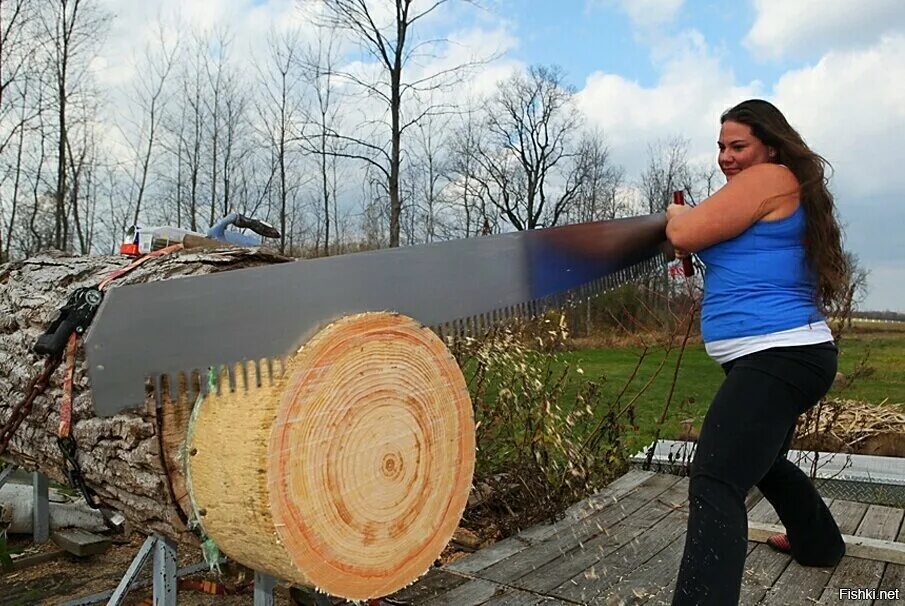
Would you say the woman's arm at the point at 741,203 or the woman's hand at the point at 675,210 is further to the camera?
the woman's hand at the point at 675,210

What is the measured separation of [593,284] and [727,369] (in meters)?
0.63

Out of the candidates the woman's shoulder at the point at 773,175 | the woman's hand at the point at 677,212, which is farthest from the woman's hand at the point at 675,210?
the woman's shoulder at the point at 773,175

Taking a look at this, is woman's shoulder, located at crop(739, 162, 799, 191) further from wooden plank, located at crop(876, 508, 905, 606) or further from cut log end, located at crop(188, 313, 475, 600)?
wooden plank, located at crop(876, 508, 905, 606)

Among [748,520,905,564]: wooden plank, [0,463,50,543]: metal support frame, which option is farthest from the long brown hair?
[0,463,50,543]: metal support frame

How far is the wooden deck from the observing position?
2873mm

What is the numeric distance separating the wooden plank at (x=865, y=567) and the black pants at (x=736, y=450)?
2.96 feet

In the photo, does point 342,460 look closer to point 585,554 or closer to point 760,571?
point 585,554

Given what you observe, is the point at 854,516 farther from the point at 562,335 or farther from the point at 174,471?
the point at 174,471

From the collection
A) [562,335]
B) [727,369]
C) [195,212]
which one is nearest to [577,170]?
→ [195,212]

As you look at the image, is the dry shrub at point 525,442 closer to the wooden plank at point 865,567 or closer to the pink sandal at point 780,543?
Result: the pink sandal at point 780,543

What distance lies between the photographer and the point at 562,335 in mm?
4227

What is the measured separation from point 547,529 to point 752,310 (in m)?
2.00

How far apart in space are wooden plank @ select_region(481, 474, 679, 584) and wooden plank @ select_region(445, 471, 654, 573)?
0.04 m

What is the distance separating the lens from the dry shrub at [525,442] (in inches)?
167
